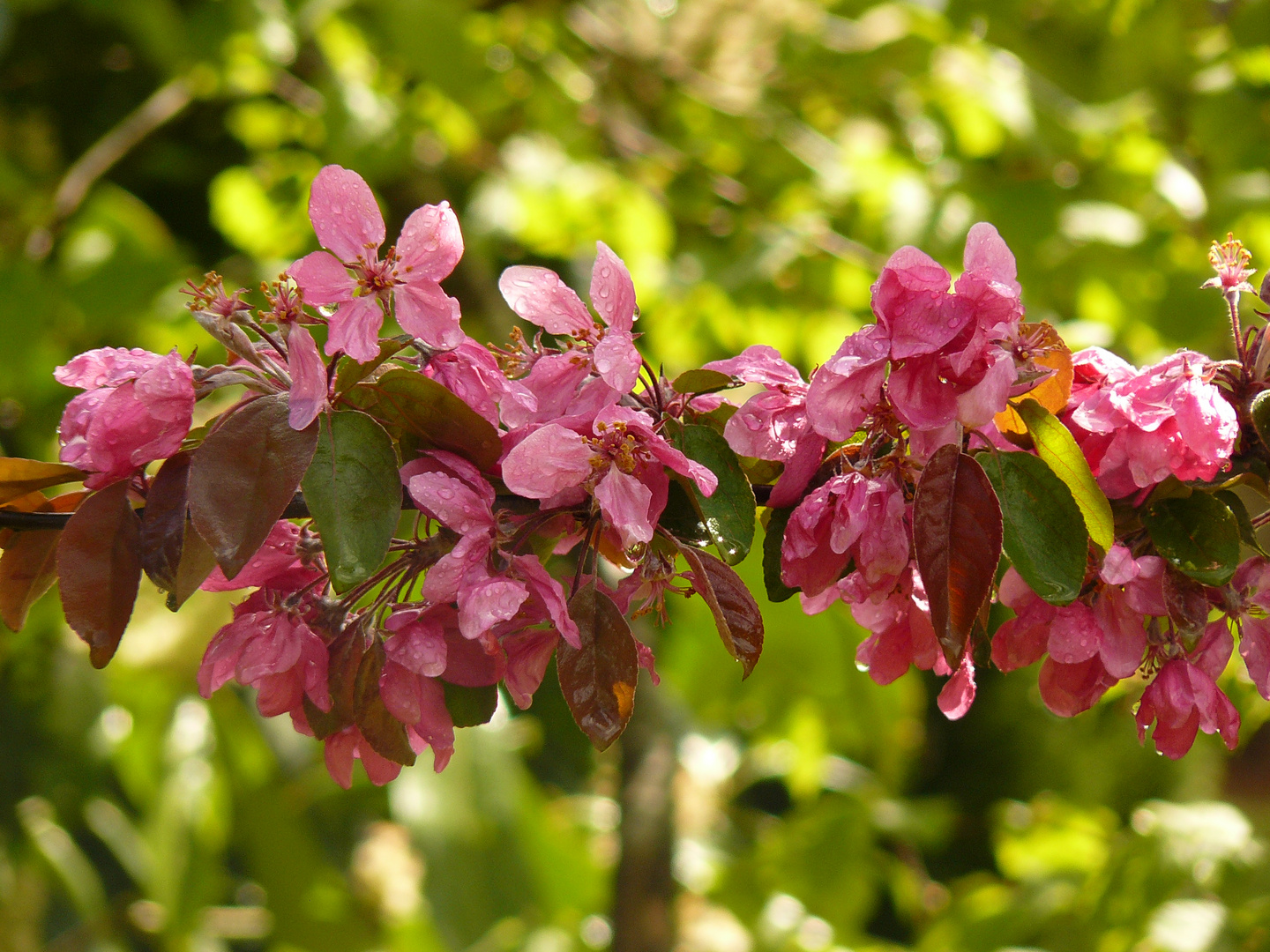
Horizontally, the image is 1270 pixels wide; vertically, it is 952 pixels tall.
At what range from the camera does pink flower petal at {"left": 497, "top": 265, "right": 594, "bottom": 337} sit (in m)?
0.38

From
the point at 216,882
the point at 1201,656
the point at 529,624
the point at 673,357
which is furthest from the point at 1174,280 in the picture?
the point at 216,882

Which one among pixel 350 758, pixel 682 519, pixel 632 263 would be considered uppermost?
pixel 682 519

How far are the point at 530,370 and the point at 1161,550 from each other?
22 centimetres

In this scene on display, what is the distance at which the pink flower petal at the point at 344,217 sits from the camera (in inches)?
14.0

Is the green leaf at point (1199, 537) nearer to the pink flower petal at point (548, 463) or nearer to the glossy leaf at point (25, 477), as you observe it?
the pink flower petal at point (548, 463)

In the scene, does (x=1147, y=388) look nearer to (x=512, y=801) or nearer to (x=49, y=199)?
(x=512, y=801)

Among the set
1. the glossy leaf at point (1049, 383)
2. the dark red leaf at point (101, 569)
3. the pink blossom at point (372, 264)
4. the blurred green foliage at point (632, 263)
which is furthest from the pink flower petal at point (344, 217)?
the blurred green foliage at point (632, 263)

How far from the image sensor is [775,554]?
1.20ft

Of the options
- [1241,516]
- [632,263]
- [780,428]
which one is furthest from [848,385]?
[632,263]

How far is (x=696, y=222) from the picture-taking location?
1.78m

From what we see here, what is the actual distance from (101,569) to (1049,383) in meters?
0.30

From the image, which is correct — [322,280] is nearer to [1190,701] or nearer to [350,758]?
[350,758]

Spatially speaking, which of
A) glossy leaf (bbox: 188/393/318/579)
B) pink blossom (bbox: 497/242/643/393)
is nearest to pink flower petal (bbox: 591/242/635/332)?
pink blossom (bbox: 497/242/643/393)

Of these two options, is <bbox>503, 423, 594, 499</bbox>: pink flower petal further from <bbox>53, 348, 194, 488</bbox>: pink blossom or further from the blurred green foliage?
the blurred green foliage
